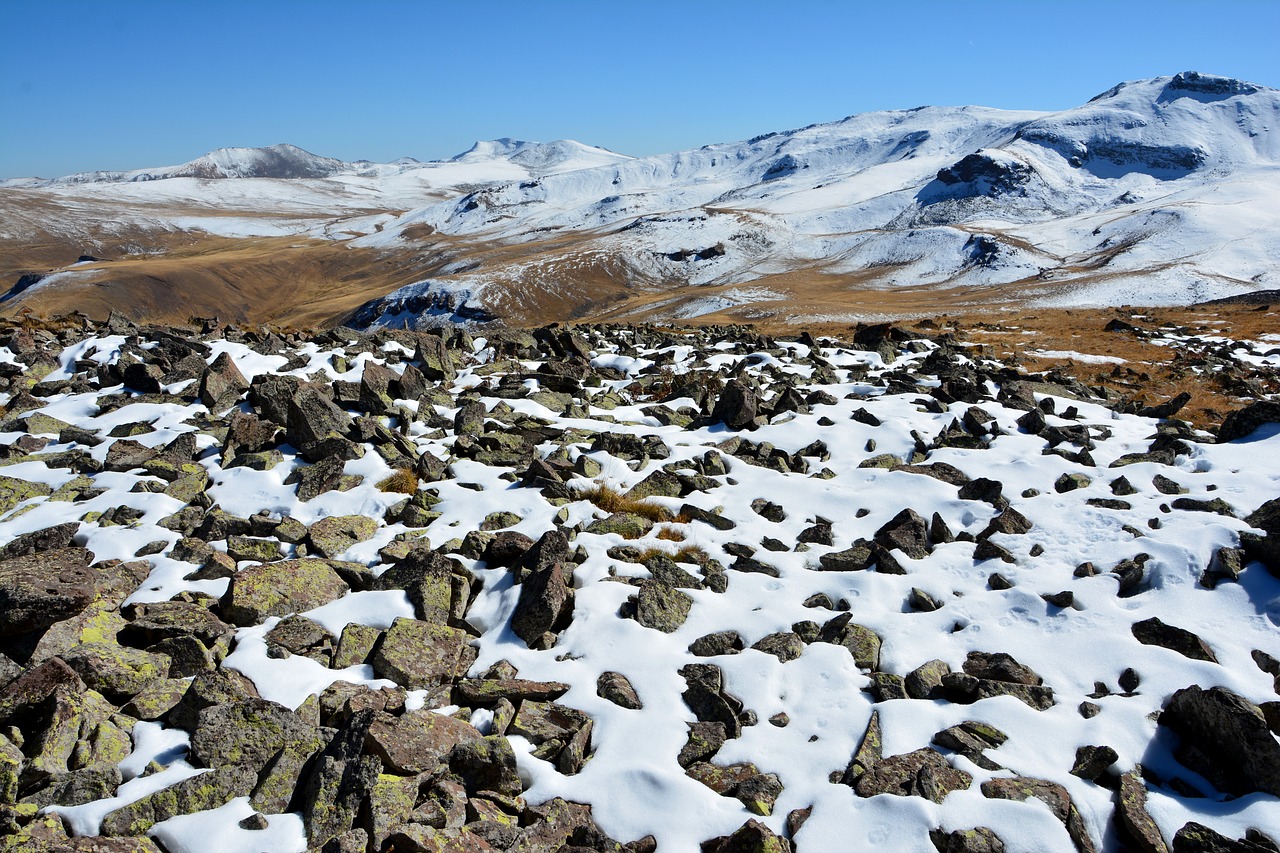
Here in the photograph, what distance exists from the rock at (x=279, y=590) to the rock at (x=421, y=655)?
166cm

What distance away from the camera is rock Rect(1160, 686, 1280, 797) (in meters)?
6.91

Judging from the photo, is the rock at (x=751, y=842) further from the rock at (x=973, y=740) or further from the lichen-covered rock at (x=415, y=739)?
the lichen-covered rock at (x=415, y=739)

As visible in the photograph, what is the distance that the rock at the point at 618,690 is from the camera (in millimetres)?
8391

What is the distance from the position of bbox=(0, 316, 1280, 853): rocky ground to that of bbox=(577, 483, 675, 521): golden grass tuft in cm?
7

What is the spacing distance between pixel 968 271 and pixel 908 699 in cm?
13220

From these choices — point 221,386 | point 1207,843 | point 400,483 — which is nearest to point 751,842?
point 1207,843

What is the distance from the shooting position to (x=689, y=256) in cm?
16788

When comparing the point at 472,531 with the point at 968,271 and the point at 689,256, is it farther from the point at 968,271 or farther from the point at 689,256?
the point at 689,256

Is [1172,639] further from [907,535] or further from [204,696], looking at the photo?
[204,696]

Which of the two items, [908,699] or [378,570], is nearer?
[908,699]

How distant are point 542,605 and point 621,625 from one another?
1205mm

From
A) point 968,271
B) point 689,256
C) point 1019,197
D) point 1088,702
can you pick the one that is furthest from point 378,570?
point 1019,197

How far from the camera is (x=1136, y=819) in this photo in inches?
260

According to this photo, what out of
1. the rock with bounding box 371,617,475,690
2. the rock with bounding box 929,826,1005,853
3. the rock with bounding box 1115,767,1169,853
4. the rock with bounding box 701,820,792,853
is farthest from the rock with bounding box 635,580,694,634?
the rock with bounding box 1115,767,1169,853
